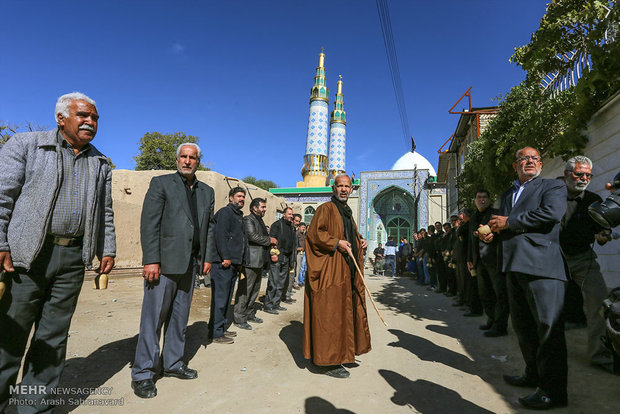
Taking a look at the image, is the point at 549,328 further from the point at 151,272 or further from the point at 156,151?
the point at 156,151

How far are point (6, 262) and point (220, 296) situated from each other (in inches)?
90.8

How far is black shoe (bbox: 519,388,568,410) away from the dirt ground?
5 cm

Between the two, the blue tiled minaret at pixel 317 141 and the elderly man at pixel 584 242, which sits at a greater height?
the blue tiled minaret at pixel 317 141

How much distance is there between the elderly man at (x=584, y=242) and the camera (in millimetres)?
2979

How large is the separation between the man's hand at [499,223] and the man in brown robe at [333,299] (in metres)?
1.14

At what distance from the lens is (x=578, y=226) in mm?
3053

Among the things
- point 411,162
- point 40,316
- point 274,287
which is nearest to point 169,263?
point 40,316

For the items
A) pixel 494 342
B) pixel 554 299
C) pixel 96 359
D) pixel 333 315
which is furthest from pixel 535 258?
pixel 96 359

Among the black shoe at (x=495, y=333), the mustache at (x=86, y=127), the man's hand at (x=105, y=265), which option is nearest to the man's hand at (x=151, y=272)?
the man's hand at (x=105, y=265)

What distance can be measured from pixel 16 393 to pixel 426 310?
5.60 m

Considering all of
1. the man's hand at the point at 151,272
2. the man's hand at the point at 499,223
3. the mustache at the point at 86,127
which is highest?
the mustache at the point at 86,127

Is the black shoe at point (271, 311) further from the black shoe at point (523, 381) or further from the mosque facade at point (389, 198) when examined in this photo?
the mosque facade at point (389, 198)

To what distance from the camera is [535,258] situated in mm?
2232

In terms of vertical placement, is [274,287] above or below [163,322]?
below
